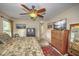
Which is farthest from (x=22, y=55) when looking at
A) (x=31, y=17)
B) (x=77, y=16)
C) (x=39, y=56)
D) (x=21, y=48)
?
(x=77, y=16)

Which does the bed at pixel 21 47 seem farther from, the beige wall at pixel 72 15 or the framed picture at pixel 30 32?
the beige wall at pixel 72 15

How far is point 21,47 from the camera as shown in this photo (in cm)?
196

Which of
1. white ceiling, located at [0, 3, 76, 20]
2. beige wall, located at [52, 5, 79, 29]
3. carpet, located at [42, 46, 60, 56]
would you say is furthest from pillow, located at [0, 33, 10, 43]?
beige wall, located at [52, 5, 79, 29]

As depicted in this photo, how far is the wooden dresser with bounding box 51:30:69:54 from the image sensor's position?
194 centimetres

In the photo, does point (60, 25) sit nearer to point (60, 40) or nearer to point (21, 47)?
point (60, 40)

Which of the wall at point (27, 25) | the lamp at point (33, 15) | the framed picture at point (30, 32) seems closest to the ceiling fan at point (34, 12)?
the lamp at point (33, 15)

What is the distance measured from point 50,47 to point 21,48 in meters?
0.56

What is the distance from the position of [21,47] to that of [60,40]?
0.72 metres

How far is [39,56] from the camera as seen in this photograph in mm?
1919

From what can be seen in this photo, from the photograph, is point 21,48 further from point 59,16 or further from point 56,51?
point 59,16

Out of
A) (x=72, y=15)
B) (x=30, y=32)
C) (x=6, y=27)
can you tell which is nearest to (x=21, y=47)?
(x=30, y=32)

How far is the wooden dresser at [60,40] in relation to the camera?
1.94 metres

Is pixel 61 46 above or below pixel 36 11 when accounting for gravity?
below

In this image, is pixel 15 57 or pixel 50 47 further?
pixel 50 47
